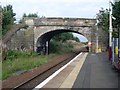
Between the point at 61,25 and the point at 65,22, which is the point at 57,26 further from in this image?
the point at 65,22

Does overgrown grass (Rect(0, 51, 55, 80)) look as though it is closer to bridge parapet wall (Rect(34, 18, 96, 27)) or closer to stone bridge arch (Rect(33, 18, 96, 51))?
stone bridge arch (Rect(33, 18, 96, 51))

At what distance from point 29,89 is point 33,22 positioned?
163 feet

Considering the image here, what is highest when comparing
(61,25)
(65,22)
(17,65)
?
(65,22)

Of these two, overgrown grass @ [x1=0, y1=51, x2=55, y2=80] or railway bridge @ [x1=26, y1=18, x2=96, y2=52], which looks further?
railway bridge @ [x1=26, y1=18, x2=96, y2=52]

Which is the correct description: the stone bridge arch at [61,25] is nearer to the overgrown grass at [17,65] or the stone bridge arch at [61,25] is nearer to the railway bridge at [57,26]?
the railway bridge at [57,26]

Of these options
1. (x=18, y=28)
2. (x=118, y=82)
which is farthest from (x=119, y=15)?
(x=18, y=28)

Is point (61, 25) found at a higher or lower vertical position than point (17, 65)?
higher

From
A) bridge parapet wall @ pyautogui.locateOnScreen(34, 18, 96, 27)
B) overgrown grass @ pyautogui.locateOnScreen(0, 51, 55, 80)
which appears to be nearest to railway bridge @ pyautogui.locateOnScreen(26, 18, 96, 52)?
bridge parapet wall @ pyautogui.locateOnScreen(34, 18, 96, 27)

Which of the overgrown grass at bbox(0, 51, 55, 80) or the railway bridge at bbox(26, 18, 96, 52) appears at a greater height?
the railway bridge at bbox(26, 18, 96, 52)

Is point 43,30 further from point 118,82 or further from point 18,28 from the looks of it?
point 118,82

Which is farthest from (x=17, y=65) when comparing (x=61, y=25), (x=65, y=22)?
(x=65, y=22)

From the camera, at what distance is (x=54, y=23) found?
62562 mm

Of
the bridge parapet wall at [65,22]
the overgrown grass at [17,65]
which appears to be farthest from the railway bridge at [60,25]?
the overgrown grass at [17,65]

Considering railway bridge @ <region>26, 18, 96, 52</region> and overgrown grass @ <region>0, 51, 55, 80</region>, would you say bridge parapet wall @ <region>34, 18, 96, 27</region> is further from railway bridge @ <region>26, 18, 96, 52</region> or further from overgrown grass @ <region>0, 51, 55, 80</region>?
overgrown grass @ <region>0, 51, 55, 80</region>
